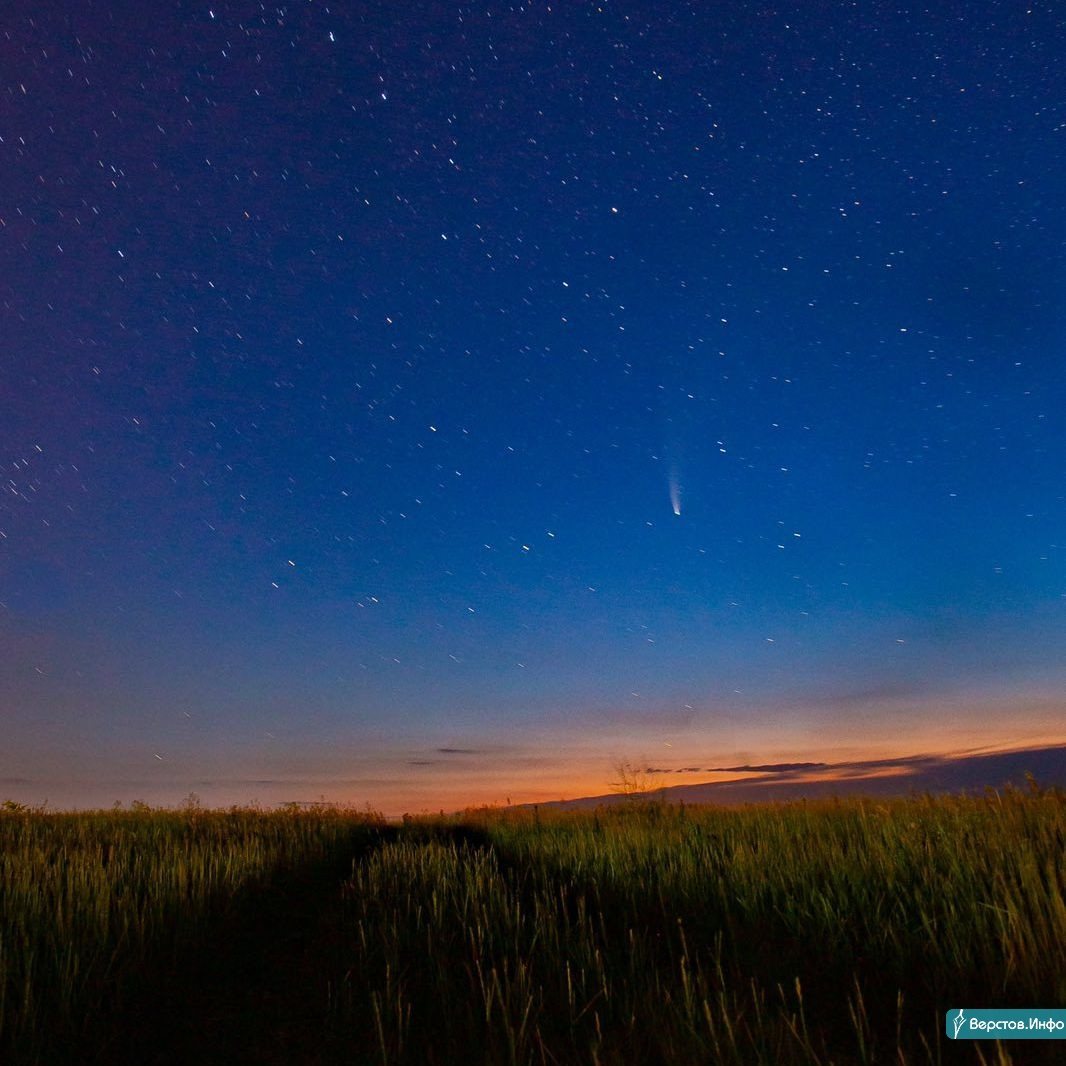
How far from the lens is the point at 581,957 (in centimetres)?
378

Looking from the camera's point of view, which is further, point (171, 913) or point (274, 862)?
point (274, 862)

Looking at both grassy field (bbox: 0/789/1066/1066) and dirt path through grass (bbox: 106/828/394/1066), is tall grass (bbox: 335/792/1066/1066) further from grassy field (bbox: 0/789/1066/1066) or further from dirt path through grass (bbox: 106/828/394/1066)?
dirt path through grass (bbox: 106/828/394/1066)

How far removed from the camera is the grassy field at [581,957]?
2.78 meters

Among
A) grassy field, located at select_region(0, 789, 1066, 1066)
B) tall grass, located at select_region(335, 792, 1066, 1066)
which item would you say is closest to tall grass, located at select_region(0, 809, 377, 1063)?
grassy field, located at select_region(0, 789, 1066, 1066)

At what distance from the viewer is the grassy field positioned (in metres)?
2.78

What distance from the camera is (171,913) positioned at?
200 inches

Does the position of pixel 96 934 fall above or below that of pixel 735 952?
above

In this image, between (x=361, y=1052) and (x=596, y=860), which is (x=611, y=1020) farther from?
(x=596, y=860)

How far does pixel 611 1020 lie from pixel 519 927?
1.63 meters

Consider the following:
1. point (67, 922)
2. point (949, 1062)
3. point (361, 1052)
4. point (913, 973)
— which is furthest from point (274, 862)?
point (949, 1062)

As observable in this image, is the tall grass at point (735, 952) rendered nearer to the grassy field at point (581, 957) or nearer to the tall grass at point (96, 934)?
the grassy field at point (581, 957)

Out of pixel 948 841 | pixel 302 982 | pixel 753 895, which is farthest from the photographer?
pixel 948 841

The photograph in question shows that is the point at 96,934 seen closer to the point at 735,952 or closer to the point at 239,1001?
the point at 239,1001

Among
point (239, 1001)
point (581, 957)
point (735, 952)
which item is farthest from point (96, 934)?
point (735, 952)
